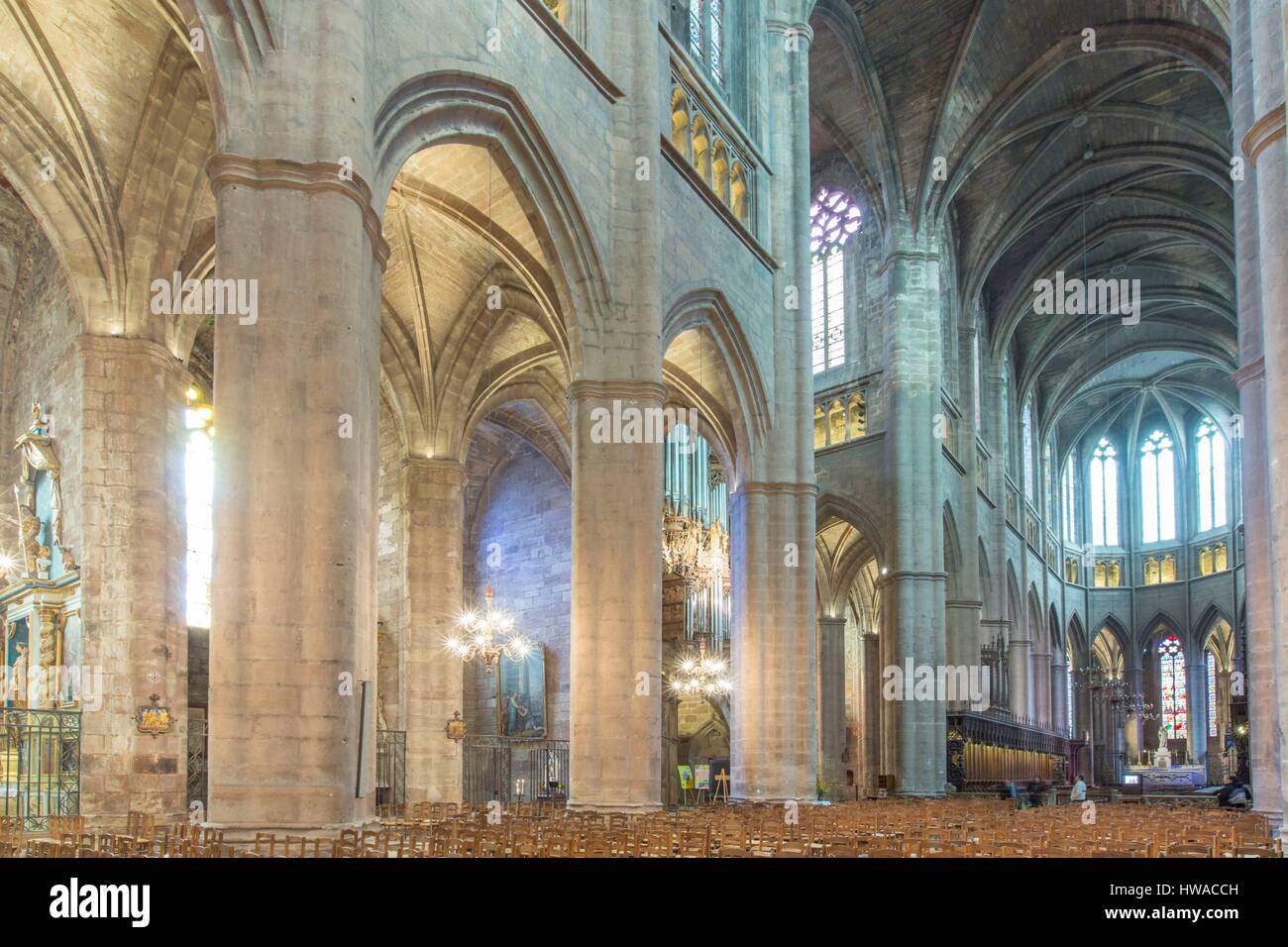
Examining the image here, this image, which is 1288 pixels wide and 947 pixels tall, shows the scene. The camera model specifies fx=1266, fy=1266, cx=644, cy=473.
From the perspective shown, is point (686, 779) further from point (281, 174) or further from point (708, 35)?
point (281, 174)

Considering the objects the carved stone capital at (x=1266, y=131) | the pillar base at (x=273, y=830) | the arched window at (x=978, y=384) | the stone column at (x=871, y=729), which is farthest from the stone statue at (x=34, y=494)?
the arched window at (x=978, y=384)

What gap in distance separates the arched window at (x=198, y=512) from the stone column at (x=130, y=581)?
577 cm

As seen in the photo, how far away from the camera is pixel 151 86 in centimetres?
1697

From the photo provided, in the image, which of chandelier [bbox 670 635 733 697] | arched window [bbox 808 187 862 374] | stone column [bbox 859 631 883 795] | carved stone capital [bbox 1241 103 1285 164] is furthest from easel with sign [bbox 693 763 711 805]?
carved stone capital [bbox 1241 103 1285 164]

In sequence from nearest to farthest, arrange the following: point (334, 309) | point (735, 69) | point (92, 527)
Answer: point (334, 309)
point (92, 527)
point (735, 69)

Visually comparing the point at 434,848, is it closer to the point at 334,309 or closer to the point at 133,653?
the point at 334,309

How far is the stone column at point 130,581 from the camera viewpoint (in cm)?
1683

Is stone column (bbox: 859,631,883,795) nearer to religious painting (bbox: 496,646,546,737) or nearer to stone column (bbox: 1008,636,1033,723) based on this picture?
stone column (bbox: 1008,636,1033,723)

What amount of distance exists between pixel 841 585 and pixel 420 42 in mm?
27809

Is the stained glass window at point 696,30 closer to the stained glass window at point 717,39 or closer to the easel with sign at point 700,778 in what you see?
the stained glass window at point 717,39

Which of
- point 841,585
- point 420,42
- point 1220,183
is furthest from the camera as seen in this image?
point 841,585

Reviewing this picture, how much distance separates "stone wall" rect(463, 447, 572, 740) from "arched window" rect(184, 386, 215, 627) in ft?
36.8

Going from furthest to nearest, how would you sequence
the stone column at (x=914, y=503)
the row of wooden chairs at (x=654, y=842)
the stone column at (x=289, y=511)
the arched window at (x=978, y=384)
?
the arched window at (x=978, y=384) < the stone column at (x=914, y=503) < the stone column at (x=289, y=511) < the row of wooden chairs at (x=654, y=842)
